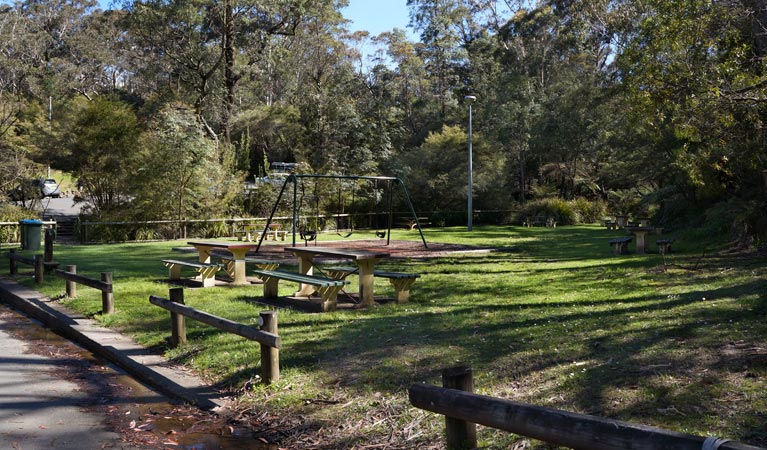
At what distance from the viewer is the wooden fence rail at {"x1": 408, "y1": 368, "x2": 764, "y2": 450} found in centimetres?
284

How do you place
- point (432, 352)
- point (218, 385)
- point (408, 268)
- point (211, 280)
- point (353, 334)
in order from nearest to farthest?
point (218, 385) → point (432, 352) → point (353, 334) → point (211, 280) → point (408, 268)

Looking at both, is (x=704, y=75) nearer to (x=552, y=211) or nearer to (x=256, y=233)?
(x=256, y=233)

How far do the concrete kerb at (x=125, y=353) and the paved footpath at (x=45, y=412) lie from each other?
0.63 m

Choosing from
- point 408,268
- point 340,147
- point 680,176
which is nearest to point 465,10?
point 340,147

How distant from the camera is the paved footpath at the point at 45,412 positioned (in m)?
5.35

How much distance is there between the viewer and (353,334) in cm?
826

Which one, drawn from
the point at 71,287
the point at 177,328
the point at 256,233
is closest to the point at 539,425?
the point at 177,328

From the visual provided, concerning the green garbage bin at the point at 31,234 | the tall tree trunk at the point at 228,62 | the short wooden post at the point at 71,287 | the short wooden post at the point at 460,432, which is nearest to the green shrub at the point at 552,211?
the tall tree trunk at the point at 228,62

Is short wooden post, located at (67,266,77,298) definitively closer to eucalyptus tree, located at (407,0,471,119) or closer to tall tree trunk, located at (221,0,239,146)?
tall tree trunk, located at (221,0,239,146)

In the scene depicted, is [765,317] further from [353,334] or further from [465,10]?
[465,10]

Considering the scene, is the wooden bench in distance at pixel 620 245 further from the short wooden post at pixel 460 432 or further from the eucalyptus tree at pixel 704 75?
the short wooden post at pixel 460 432

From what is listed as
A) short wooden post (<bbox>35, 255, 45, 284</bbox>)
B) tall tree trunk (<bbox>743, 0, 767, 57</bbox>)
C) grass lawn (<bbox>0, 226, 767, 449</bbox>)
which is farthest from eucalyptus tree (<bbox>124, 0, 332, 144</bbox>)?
tall tree trunk (<bbox>743, 0, 767, 57</bbox>)

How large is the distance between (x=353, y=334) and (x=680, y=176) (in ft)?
63.1

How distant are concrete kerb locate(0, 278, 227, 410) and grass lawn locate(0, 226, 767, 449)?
22 cm
